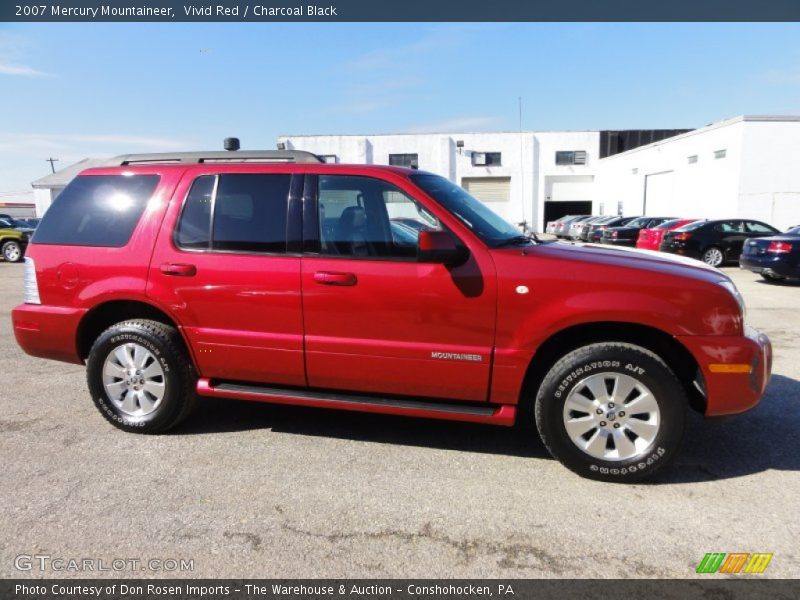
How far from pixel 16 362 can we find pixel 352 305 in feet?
15.6

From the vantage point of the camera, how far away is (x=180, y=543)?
2676 millimetres

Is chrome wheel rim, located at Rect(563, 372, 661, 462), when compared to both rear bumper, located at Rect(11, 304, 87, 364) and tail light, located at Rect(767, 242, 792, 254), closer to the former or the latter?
rear bumper, located at Rect(11, 304, 87, 364)

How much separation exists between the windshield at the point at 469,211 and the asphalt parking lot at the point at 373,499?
149 centimetres

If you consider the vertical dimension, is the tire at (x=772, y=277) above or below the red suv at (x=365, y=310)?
below

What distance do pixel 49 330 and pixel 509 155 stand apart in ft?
126

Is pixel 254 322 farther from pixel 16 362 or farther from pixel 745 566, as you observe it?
pixel 16 362

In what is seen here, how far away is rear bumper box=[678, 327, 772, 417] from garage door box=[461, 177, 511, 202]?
3752 cm

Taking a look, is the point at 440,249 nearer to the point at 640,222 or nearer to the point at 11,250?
the point at 11,250

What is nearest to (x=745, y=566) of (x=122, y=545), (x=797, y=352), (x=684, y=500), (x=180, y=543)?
(x=684, y=500)

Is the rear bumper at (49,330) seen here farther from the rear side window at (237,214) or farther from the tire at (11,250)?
the tire at (11,250)

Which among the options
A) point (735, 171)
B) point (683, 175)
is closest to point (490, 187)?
point (683, 175)

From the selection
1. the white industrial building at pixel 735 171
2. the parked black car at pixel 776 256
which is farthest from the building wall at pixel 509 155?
the parked black car at pixel 776 256

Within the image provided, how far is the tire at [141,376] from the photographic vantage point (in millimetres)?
3912

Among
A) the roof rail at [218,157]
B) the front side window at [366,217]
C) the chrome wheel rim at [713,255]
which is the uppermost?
the roof rail at [218,157]
